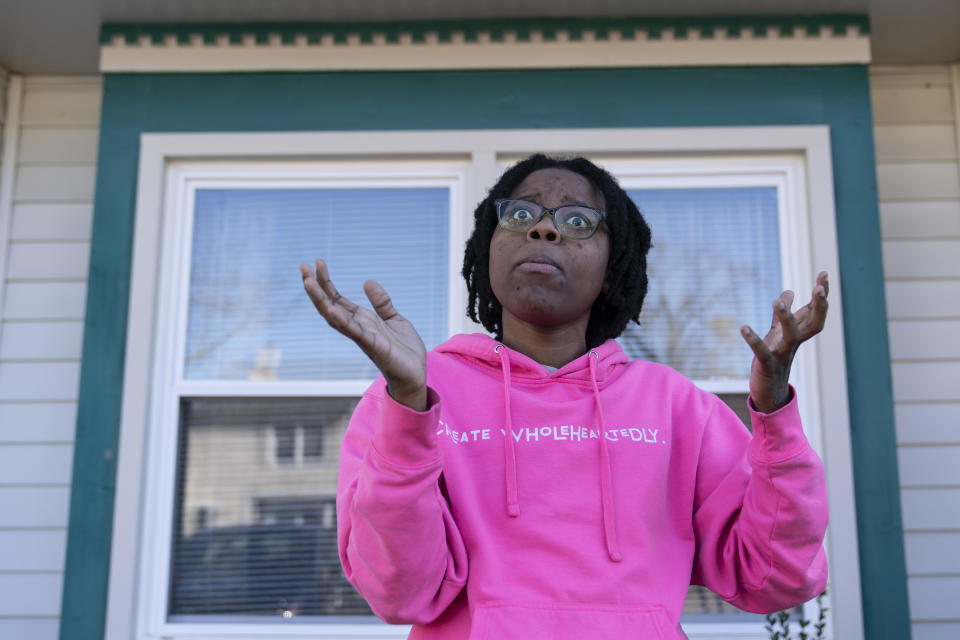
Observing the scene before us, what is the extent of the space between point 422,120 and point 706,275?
1188mm

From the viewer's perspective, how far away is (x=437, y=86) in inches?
130

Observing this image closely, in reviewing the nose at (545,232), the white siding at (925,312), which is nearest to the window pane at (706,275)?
the white siding at (925,312)

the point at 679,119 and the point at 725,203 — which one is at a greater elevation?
the point at 679,119

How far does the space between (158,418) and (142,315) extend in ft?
1.21

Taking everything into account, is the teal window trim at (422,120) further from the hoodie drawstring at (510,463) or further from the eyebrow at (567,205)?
the hoodie drawstring at (510,463)

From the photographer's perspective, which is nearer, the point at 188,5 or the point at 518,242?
the point at 518,242

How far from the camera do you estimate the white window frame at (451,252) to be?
3.00 metres

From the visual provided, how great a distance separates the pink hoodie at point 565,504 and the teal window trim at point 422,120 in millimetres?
1817

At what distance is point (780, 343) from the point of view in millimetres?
1187

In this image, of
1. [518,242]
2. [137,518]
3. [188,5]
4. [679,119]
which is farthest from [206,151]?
[518,242]

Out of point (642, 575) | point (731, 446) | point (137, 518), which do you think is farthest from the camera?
point (137, 518)

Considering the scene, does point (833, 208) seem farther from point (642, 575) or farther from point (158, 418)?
point (158, 418)

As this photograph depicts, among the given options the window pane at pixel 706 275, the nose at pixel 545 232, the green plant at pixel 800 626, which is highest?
the window pane at pixel 706 275

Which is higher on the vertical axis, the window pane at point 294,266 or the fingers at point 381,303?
the window pane at point 294,266
